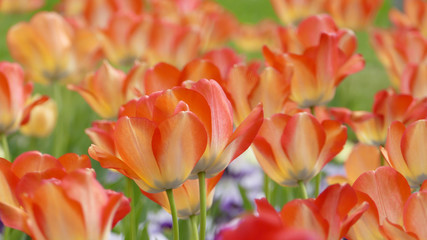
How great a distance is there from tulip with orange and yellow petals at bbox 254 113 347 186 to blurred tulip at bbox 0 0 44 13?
356cm

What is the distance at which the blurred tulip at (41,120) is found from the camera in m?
1.84

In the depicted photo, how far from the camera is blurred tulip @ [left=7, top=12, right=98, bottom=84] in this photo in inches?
62.4

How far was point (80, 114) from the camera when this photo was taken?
2.61 m

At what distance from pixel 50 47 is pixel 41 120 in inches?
11.8

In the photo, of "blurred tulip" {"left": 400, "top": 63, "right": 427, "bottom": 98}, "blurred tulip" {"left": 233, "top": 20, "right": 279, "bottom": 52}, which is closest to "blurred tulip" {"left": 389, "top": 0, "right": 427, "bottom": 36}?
"blurred tulip" {"left": 400, "top": 63, "right": 427, "bottom": 98}

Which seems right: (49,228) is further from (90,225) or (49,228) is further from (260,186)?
(260,186)

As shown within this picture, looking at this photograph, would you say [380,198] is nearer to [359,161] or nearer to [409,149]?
[409,149]

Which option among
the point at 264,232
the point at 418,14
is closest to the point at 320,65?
the point at 264,232

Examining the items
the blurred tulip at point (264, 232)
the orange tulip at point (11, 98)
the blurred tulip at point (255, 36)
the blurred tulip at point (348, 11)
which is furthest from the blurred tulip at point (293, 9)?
the blurred tulip at point (264, 232)

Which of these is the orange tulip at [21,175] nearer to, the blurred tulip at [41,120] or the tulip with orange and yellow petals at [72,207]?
the tulip with orange and yellow petals at [72,207]

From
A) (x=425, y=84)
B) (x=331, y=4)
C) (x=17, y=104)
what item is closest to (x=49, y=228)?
(x=17, y=104)

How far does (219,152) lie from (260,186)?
1.20m

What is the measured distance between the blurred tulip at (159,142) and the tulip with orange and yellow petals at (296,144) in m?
0.19

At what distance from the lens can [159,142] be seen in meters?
0.70
